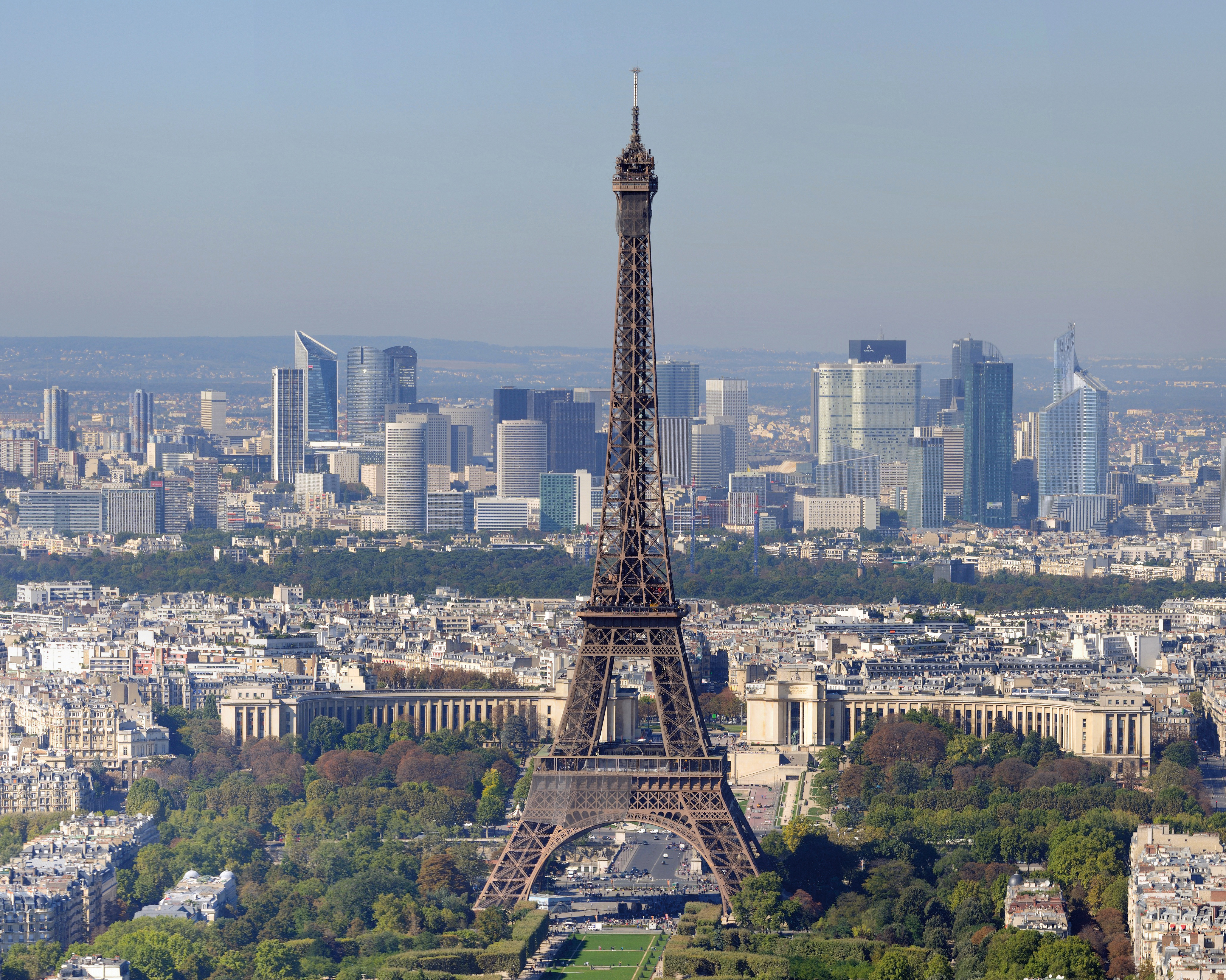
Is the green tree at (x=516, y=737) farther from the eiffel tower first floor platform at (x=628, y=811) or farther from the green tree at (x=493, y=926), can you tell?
the green tree at (x=493, y=926)

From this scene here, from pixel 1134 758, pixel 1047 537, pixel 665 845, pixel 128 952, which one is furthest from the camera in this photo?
pixel 1047 537

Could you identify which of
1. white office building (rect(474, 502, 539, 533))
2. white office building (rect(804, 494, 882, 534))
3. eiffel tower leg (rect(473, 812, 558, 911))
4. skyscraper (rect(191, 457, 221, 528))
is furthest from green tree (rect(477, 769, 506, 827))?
white office building (rect(804, 494, 882, 534))

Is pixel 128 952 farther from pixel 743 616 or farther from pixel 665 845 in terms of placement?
pixel 743 616

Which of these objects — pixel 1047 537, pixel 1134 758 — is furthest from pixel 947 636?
pixel 1047 537

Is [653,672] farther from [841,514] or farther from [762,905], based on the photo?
[841,514]

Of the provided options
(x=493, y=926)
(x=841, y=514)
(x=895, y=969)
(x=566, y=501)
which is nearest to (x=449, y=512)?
(x=566, y=501)
